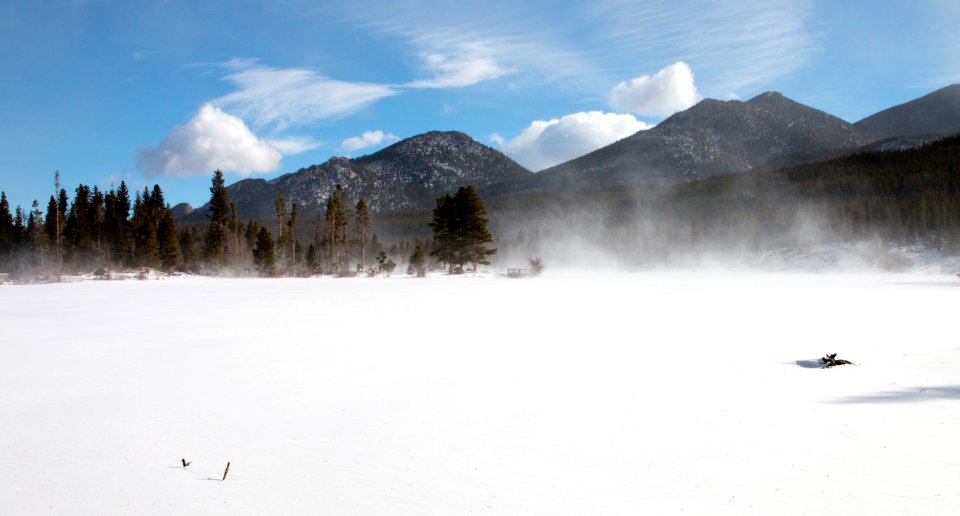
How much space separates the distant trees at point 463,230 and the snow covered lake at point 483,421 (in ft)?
130

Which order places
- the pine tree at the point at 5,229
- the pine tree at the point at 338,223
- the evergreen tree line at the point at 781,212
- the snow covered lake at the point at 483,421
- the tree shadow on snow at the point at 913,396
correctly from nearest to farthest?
the snow covered lake at the point at 483,421
the tree shadow on snow at the point at 913,396
the pine tree at the point at 338,223
the pine tree at the point at 5,229
the evergreen tree line at the point at 781,212

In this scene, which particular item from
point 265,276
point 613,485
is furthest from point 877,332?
point 265,276

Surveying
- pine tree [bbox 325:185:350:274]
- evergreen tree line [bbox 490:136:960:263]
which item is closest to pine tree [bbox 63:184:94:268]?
pine tree [bbox 325:185:350:274]

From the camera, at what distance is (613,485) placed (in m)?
5.99

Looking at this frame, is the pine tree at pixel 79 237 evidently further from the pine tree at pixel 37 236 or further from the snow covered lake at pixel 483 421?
the snow covered lake at pixel 483 421

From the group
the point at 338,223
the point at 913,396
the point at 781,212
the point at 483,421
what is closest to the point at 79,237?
the point at 338,223

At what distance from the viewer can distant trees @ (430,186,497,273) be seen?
56781 mm

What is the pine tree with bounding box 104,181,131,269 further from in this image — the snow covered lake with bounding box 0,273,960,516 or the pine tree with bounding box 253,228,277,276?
the snow covered lake with bounding box 0,273,960,516

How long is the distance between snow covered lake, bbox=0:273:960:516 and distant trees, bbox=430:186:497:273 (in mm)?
39769

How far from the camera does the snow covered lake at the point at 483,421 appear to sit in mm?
5781

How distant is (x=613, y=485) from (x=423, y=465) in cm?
228

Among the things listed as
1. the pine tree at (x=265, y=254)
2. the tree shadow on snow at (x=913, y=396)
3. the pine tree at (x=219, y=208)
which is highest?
the pine tree at (x=219, y=208)

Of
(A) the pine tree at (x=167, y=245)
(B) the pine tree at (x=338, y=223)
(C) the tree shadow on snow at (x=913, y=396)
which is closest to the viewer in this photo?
(C) the tree shadow on snow at (x=913, y=396)

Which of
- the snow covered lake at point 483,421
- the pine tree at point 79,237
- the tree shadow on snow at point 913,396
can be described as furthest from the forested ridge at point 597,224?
the tree shadow on snow at point 913,396
